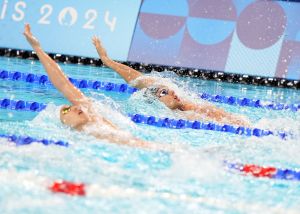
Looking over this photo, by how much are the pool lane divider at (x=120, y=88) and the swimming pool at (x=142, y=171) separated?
105 centimetres

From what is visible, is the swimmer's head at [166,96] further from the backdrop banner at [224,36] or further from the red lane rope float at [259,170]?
the backdrop banner at [224,36]

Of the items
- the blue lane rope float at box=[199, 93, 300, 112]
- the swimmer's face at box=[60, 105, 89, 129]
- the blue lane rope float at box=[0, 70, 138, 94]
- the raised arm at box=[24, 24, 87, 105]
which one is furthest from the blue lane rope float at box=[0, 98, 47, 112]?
the blue lane rope float at box=[199, 93, 300, 112]

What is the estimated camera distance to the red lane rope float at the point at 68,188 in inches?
124

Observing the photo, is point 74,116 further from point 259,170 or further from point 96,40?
point 96,40

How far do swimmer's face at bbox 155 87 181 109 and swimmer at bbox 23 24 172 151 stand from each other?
989 millimetres

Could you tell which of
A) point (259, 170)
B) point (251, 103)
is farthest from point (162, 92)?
point (259, 170)

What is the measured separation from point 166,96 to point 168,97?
0.02 m

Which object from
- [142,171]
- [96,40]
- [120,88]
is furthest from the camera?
[120,88]

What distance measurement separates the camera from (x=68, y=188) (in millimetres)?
3195

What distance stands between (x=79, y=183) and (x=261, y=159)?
1.37m

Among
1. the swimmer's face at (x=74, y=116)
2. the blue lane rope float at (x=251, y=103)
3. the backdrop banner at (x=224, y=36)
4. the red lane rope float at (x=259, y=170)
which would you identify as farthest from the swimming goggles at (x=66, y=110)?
the backdrop banner at (x=224, y=36)

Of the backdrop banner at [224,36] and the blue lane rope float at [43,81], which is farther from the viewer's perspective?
the backdrop banner at [224,36]

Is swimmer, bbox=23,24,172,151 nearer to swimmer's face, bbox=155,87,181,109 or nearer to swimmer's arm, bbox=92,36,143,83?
swimmer's face, bbox=155,87,181,109

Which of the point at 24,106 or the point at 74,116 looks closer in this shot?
the point at 74,116
